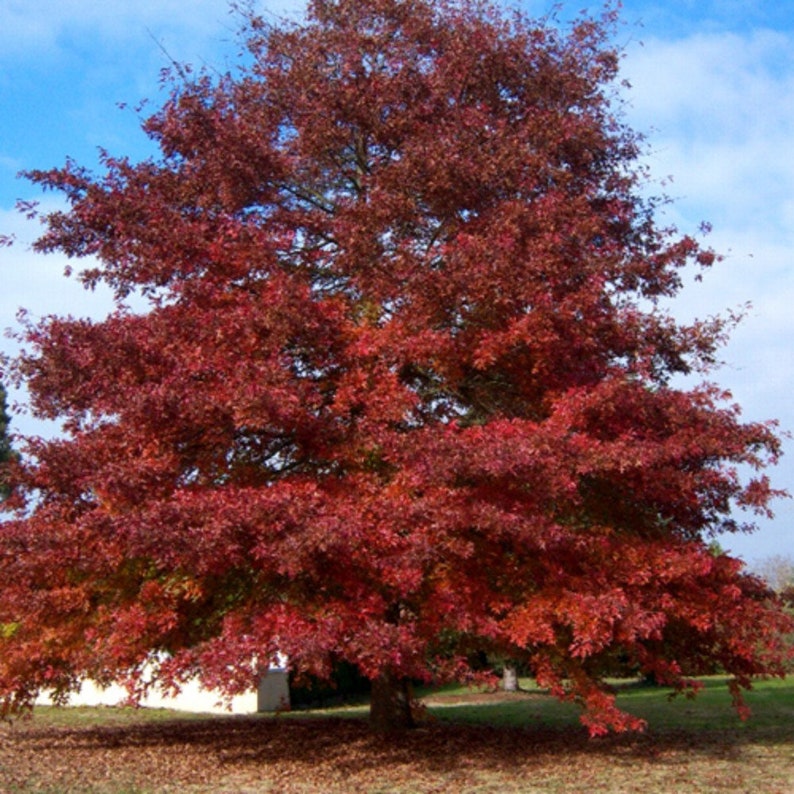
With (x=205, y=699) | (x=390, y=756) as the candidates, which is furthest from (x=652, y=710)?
(x=390, y=756)

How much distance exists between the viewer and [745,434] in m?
10.4

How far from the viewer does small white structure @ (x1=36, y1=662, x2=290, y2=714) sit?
1902 centimetres

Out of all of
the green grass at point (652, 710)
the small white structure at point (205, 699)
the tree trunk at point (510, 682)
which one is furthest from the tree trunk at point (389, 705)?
the tree trunk at point (510, 682)

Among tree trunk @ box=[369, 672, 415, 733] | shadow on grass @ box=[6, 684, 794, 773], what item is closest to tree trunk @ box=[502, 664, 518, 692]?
shadow on grass @ box=[6, 684, 794, 773]

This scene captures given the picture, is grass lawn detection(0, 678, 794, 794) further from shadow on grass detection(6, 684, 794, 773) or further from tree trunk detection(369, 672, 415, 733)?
tree trunk detection(369, 672, 415, 733)

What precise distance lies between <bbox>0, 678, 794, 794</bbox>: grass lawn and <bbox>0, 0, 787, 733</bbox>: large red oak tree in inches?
41.1

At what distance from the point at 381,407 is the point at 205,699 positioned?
11.7 m

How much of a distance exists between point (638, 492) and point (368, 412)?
2.98 m

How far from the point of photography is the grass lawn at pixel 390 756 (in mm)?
9781

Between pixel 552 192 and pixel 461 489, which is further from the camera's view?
pixel 552 192

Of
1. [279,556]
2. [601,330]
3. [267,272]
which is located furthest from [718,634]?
[267,272]

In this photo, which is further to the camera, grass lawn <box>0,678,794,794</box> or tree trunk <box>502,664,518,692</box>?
tree trunk <box>502,664,518,692</box>

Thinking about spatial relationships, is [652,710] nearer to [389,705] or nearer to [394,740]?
[389,705]

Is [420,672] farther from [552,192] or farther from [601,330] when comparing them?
[552,192]
